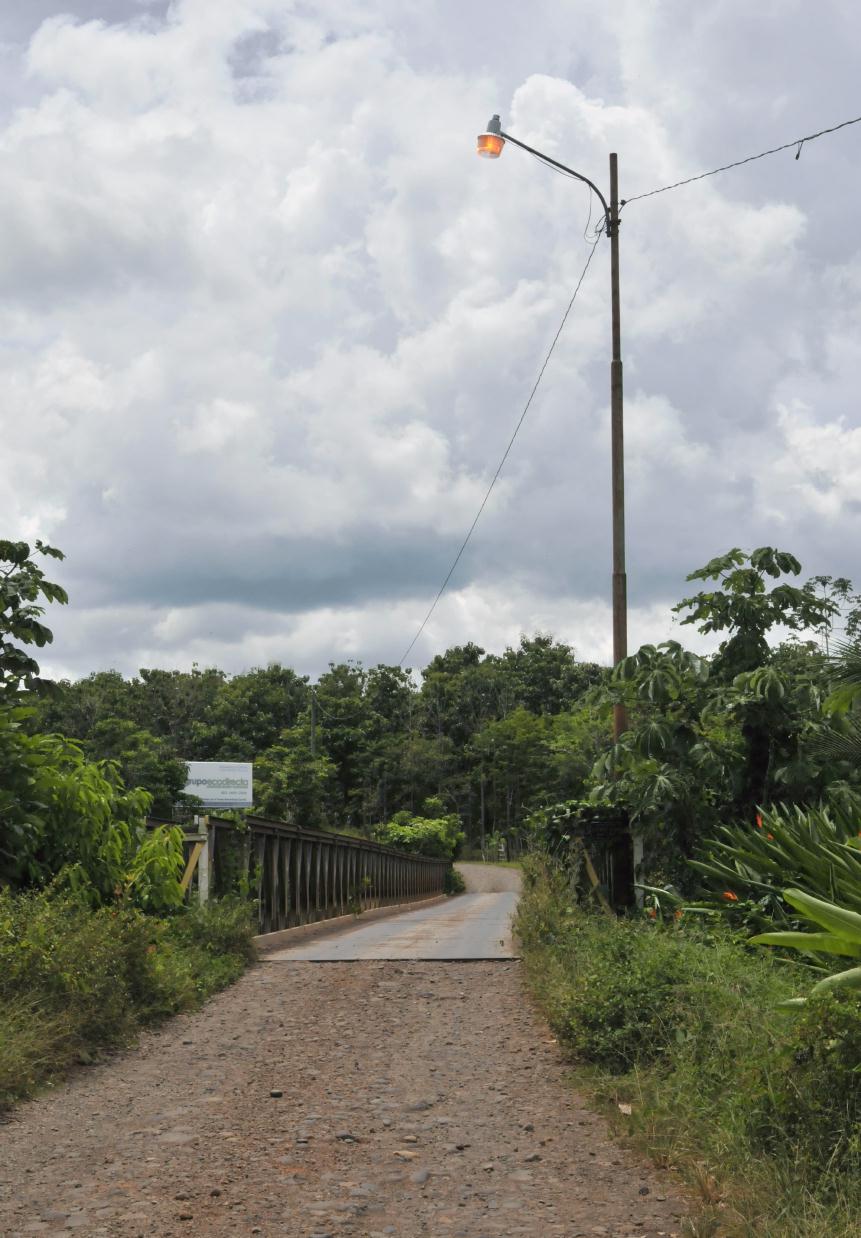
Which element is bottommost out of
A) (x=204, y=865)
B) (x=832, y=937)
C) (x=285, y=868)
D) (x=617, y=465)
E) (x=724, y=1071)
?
(x=724, y=1071)

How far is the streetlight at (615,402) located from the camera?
1366 cm

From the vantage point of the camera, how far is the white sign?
222 feet

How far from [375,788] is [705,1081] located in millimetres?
75534

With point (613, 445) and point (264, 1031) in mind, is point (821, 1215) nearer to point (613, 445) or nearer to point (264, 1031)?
point (264, 1031)

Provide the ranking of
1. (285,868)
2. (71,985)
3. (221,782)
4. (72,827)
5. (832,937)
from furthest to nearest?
(221,782) < (285,868) < (72,827) < (71,985) < (832,937)

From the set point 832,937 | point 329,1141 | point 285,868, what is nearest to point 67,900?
point 329,1141

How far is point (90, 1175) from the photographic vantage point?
17.3 feet

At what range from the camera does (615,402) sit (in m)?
14.7

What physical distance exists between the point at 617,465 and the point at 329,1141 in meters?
10.0

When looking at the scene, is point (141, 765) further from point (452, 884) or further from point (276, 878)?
point (276, 878)

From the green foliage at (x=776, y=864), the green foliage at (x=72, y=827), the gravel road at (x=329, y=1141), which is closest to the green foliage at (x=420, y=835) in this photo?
the green foliage at (x=72, y=827)

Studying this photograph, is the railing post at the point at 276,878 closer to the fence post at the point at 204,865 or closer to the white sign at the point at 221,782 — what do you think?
the fence post at the point at 204,865

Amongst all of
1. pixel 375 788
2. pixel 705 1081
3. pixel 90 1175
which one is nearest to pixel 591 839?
pixel 705 1081

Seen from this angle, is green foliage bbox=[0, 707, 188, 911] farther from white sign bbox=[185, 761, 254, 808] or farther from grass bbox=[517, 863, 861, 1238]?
white sign bbox=[185, 761, 254, 808]
